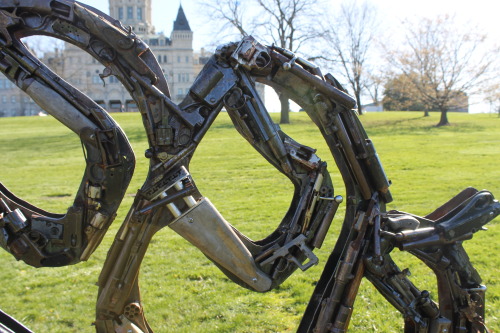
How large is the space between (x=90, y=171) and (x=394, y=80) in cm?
3834

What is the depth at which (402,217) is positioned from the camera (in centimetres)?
460

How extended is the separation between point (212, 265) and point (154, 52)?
258ft

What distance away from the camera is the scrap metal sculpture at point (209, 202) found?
3918 millimetres

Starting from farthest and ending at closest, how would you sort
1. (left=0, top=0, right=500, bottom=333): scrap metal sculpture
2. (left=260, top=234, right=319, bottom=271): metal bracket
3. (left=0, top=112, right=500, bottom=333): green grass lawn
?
(left=0, top=112, right=500, bottom=333): green grass lawn < (left=260, top=234, right=319, bottom=271): metal bracket < (left=0, top=0, right=500, bottom=333): scrap metal sculpture

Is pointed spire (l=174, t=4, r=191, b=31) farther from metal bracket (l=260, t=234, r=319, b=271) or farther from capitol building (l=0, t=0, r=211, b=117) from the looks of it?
metal bracket (l=260, t=234, r=319, b=271)

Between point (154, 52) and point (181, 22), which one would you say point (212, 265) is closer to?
point (154, 52)

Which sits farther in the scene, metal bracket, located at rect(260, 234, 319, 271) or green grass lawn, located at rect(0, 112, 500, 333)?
green grass lawn, located at rect(0, 112, 500, 333)

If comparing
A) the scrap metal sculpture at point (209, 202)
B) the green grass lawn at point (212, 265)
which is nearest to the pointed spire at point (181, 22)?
the green grass lawn at point (212, 265)

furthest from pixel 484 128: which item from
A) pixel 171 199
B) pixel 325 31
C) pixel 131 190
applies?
pixel 171 199

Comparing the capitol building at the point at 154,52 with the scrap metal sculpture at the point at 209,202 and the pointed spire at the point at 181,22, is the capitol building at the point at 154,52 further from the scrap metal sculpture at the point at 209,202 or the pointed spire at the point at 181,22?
the scrap metal sculpture at the point at 209,202

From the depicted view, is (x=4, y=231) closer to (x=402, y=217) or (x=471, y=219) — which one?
(x=402, y=217)

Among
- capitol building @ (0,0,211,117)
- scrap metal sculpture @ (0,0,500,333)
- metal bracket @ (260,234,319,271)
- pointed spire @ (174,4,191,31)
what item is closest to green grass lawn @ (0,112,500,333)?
scrap metal sculpture @ (0,0,500,333)

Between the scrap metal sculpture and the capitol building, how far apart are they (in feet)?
230

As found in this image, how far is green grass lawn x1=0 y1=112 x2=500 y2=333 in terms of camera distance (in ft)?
20.2
